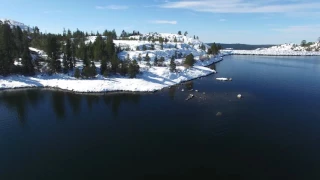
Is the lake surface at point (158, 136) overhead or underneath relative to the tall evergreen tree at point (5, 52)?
underneath

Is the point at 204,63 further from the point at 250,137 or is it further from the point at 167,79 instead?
the point at 250,137

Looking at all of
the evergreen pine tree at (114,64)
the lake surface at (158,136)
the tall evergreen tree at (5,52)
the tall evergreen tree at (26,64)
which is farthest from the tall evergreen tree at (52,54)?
the lake surface at (158,136)

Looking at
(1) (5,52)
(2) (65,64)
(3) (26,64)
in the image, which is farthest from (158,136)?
(1) (5,52)

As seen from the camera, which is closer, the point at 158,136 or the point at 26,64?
the point at 158,136

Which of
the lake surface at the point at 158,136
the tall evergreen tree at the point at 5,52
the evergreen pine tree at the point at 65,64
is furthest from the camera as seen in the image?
the evergreen pine tree at the point at 65,64

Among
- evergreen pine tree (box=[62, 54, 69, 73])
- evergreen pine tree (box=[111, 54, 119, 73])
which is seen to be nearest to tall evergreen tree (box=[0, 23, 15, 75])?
evergreen pine tree (box=[62, 54, 69, 73])

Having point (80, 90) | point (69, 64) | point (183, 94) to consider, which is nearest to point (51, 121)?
point (80, 90)

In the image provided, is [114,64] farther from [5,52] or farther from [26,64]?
[5,52]

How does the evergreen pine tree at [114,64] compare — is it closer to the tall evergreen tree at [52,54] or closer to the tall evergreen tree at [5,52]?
the tall evergreen tree at [52,54]

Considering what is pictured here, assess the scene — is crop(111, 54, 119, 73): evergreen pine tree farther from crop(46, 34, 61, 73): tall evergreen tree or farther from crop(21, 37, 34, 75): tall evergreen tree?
crop(21, 37, 34, 75): tall evergreen tree
